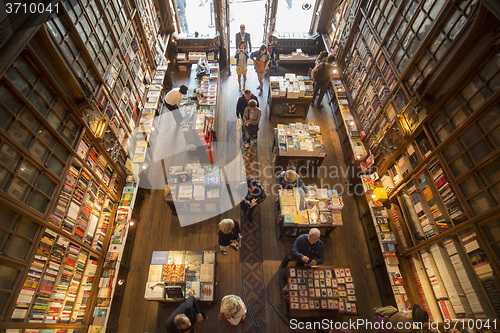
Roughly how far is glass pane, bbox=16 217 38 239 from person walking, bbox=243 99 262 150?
557 cm

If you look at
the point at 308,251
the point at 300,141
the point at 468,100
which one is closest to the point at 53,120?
the point at 308,251

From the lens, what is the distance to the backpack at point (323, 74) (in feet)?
27.2

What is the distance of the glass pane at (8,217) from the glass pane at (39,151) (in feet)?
3.00

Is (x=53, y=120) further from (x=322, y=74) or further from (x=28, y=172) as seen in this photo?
(x=322, y=74)

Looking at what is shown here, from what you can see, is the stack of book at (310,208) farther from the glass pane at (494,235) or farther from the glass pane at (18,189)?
→ the glass pane at (18,189)

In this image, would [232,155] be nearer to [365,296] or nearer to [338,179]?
[338,179]

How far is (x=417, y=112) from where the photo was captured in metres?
5.18

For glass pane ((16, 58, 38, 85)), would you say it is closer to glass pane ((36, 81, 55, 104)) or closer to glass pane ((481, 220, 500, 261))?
glass pane ((36, 81, 55, 104))

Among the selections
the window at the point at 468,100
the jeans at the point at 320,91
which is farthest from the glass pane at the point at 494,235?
the jeans at the point at 320,91

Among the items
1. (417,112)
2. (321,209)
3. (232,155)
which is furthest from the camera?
(232,155)

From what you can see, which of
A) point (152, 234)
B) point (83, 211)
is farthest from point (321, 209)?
point (83, 211)

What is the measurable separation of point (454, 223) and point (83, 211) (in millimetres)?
7289

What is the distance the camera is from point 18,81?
3541 mm

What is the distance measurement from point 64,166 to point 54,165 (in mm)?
205
